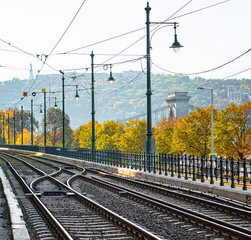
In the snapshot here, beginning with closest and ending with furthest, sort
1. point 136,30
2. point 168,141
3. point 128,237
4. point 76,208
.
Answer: point 128,237, point 76,208, point 136,30, point 168,141

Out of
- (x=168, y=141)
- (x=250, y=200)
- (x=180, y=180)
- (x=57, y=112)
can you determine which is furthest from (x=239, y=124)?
(x=57, y=112)

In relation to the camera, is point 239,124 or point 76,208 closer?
point 76,208

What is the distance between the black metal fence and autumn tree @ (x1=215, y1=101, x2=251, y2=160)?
24853mm

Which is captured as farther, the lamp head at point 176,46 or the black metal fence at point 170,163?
the lamp head at point 176,46

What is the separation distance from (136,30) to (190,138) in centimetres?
4837

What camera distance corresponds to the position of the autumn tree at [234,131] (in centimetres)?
6708

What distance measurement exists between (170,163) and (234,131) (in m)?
49.2

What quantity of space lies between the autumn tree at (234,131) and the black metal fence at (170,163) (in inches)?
978

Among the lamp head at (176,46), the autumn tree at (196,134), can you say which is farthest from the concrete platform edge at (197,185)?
the autumn tree at (196,134)

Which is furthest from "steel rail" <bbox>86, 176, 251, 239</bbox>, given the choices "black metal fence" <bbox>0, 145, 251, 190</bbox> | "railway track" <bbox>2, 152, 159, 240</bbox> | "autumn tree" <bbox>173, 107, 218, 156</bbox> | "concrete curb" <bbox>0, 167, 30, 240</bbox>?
"autumn tree" <bbox>173, 107, 218, 156</bbox>

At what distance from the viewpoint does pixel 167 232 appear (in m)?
9.71

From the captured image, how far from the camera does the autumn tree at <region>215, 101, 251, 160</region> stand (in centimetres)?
6708

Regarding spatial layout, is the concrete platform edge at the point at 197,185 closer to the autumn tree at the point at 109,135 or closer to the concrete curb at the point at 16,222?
the concrete curb at the point at 16,222

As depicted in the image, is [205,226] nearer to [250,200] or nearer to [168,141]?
[250,200]
